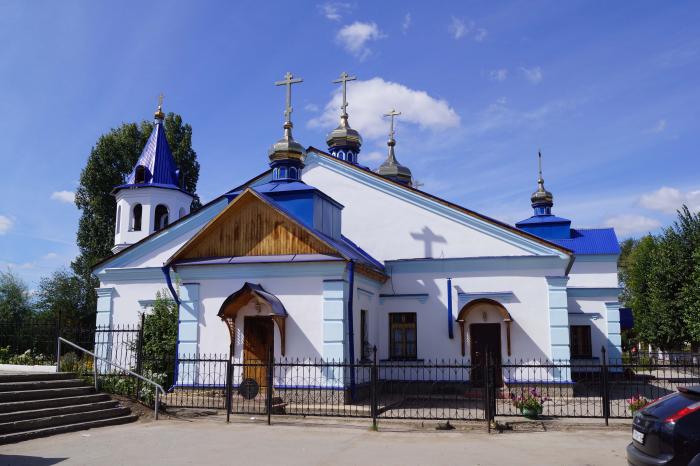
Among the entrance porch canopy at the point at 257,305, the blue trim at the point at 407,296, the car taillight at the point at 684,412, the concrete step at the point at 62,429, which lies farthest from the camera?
the blue trim at the point at 407,296

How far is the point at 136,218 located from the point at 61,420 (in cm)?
1590

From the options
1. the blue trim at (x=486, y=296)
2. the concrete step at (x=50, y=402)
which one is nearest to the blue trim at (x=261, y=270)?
the concrete step at (x=50, y=402)

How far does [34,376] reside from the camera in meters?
13.0

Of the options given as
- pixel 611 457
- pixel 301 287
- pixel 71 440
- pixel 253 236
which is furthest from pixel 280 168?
pixel 611 457

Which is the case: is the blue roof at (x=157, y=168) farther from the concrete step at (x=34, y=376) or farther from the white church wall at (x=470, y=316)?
the concrete step at (x=34, y=376)

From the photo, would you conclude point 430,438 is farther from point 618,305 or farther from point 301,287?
point 618,305

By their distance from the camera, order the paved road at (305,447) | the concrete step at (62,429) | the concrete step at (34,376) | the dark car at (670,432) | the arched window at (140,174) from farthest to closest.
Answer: the arched window at (140,174), the concrete step at (34,376), the concrete step at (62,429), the paved road at (305,447), the dark car at (670,432)

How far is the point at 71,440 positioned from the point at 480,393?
10729 mm

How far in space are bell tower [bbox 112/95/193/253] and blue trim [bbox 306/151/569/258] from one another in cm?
847

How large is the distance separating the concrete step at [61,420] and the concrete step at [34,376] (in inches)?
55.9

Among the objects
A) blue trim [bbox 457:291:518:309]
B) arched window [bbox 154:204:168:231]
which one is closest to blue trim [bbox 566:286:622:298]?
blue trim [bbox 457:291:518:309]

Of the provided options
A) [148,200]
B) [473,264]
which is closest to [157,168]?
[148,200]

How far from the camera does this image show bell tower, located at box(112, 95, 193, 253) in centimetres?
2616

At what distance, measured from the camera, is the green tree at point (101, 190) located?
1598 inches
